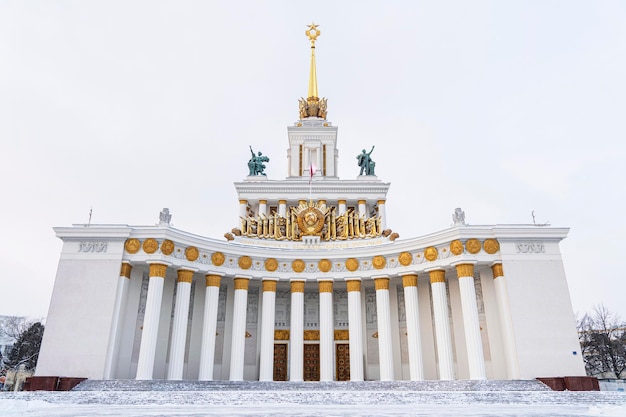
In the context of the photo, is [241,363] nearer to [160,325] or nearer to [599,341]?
[160,325]

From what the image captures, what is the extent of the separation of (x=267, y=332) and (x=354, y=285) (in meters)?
5.22

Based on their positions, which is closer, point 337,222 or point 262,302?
point 262,302

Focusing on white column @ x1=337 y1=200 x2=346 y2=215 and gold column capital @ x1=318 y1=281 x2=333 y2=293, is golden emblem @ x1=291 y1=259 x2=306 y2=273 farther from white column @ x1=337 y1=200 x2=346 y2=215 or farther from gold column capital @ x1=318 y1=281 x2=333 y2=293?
white column @ x1=337 y1=200 x2=346 y2=215

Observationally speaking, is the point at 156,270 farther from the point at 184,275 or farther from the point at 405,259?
the point at 405,259

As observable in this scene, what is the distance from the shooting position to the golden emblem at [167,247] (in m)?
20.4

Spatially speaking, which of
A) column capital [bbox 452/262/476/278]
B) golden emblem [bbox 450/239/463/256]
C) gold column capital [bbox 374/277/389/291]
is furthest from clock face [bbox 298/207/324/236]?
column capital [bbox 452/262/476/278]

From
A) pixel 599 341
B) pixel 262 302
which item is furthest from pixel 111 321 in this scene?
pixel 599 341

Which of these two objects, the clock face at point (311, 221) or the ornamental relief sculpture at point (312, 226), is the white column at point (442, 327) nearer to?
the ornamental relief sculpture at point (312, 226)

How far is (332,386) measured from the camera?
17969 millimetres

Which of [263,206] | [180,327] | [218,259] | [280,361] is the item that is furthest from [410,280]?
[263,206]

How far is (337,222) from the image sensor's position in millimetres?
26734

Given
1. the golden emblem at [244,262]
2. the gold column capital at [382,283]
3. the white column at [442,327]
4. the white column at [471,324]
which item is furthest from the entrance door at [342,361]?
the golden emblem at [244,262]

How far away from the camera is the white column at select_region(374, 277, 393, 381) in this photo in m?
20.5

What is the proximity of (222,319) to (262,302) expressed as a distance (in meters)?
2.51
